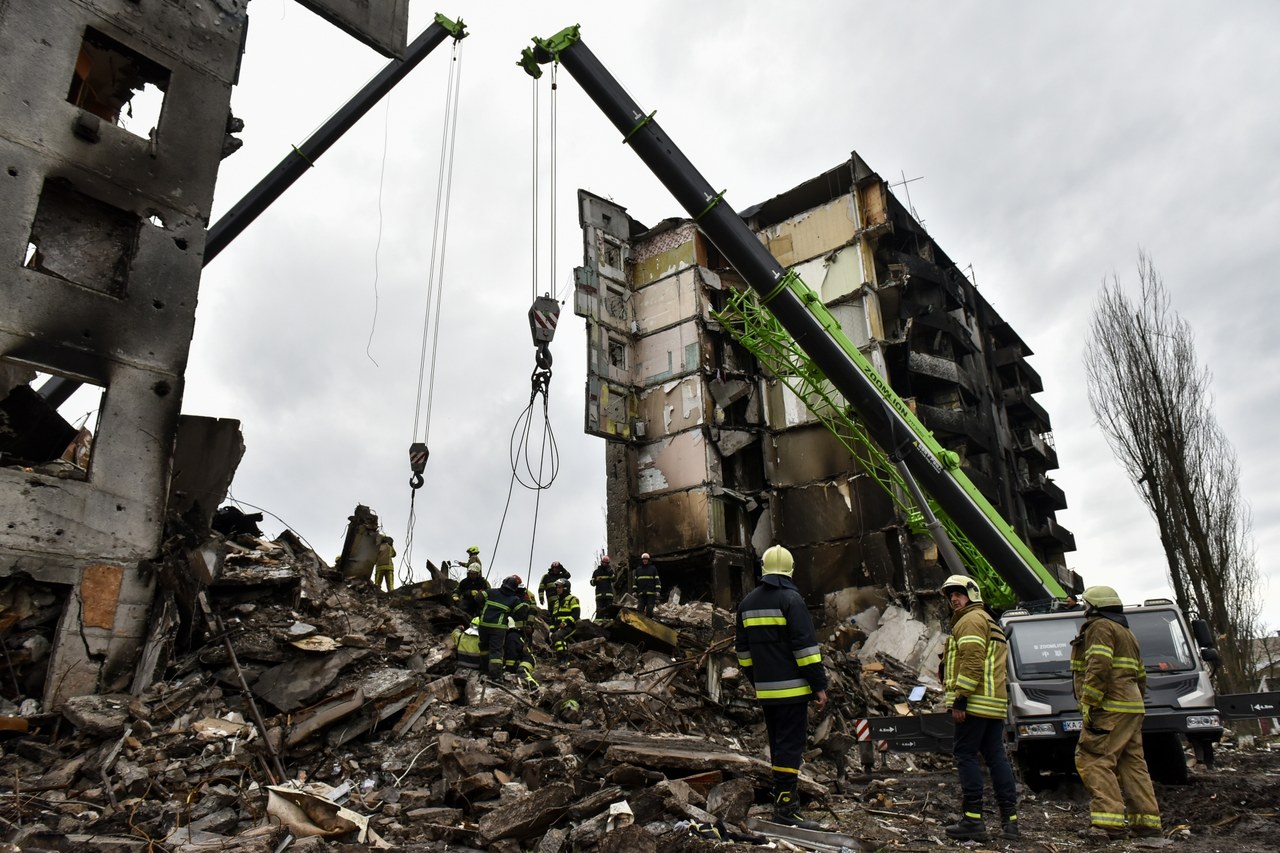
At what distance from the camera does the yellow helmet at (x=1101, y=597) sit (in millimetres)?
6562

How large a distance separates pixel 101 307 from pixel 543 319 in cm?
573

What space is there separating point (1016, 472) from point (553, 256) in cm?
2659

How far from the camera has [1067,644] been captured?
8.87 metres

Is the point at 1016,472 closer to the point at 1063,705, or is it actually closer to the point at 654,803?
the point at 1063,705

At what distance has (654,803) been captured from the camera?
17.5 feet

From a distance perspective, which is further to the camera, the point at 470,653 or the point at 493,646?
the point at 470,653

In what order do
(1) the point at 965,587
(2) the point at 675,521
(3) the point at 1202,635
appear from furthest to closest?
(2) the point at 675,521 → (3) the point at 1202,635 → (1) the point at 965,587

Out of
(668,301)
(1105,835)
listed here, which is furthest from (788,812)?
(668,301)

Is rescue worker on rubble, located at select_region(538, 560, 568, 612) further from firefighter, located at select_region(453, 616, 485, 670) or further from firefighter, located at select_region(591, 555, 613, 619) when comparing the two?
firefighter, located at select_region(453, 616, 485, 670)

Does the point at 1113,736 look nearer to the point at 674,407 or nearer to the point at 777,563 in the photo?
the point at 777,563

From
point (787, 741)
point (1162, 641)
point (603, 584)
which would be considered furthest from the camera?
point (603, 584)

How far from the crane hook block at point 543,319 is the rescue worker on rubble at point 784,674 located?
6949 mm

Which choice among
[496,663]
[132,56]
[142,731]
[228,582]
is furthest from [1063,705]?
[132,56]

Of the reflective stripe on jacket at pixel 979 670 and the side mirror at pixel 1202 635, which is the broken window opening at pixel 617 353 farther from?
the reflective stripe on jacket at pixel 979 670
